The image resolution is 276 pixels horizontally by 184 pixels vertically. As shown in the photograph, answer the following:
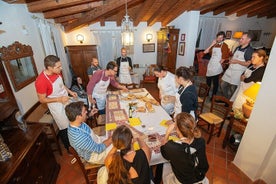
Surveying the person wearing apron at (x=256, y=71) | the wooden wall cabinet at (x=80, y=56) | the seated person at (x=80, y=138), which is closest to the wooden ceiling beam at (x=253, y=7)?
the person wearing apron at (x=256, y=71)

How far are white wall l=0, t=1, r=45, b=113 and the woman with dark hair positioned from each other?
7.25 ft

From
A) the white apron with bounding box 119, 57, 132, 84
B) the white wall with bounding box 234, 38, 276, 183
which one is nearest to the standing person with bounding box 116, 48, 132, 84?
the white apron with bounding box 119, 57, 132, 84

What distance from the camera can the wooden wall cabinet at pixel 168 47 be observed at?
5797 millimetres

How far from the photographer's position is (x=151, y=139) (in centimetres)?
184

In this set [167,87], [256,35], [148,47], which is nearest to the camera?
[167,87]

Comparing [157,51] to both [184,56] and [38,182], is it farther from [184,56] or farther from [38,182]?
[38,182]

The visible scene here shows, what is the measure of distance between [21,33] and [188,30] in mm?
4924

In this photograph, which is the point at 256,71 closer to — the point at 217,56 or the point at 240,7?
the point at 217,56

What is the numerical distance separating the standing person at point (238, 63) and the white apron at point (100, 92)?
3.22m

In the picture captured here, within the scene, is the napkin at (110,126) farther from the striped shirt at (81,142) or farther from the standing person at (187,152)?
the standing person at (187,152)

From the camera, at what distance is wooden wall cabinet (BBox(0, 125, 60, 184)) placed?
4.77 feet

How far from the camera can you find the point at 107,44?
6535 mm

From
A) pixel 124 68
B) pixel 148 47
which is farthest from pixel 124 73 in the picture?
pixel 148 47

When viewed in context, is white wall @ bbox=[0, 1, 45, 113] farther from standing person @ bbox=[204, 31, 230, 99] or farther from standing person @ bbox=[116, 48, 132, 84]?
standing person @ bbox=[204, 31, 230, 99]
